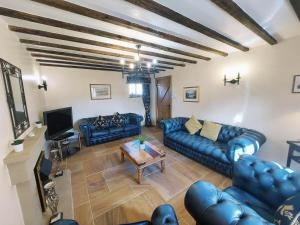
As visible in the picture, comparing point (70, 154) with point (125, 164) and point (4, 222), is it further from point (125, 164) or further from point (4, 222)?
point (4, 222)

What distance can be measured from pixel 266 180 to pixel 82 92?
5194 mm

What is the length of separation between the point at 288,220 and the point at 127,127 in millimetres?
4441

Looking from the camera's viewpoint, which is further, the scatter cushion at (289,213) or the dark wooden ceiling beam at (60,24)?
the dark wooden ceiling beam at (60,24)

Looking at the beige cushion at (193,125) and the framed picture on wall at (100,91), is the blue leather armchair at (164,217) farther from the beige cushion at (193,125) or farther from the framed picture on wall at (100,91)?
the framed picture on wall at (100,91)

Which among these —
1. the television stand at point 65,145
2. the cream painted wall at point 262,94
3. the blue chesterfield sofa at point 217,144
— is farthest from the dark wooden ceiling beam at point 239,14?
the television stand at point 65,145

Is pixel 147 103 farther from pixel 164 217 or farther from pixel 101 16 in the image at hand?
pixel 164 217

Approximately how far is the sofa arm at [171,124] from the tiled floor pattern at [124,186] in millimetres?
722

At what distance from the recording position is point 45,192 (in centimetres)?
209

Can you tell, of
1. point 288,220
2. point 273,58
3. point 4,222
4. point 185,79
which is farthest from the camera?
point 185,79

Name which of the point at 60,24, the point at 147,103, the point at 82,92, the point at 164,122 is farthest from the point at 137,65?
the point at 147,103

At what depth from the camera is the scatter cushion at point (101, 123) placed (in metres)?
4.65

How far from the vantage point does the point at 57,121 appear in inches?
142

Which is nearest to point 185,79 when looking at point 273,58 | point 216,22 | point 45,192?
point 273,58

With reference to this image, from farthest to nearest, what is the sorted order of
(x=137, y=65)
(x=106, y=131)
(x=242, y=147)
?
(x=106, y=131) → (x=137, y=65) → (x=242, y=147)
